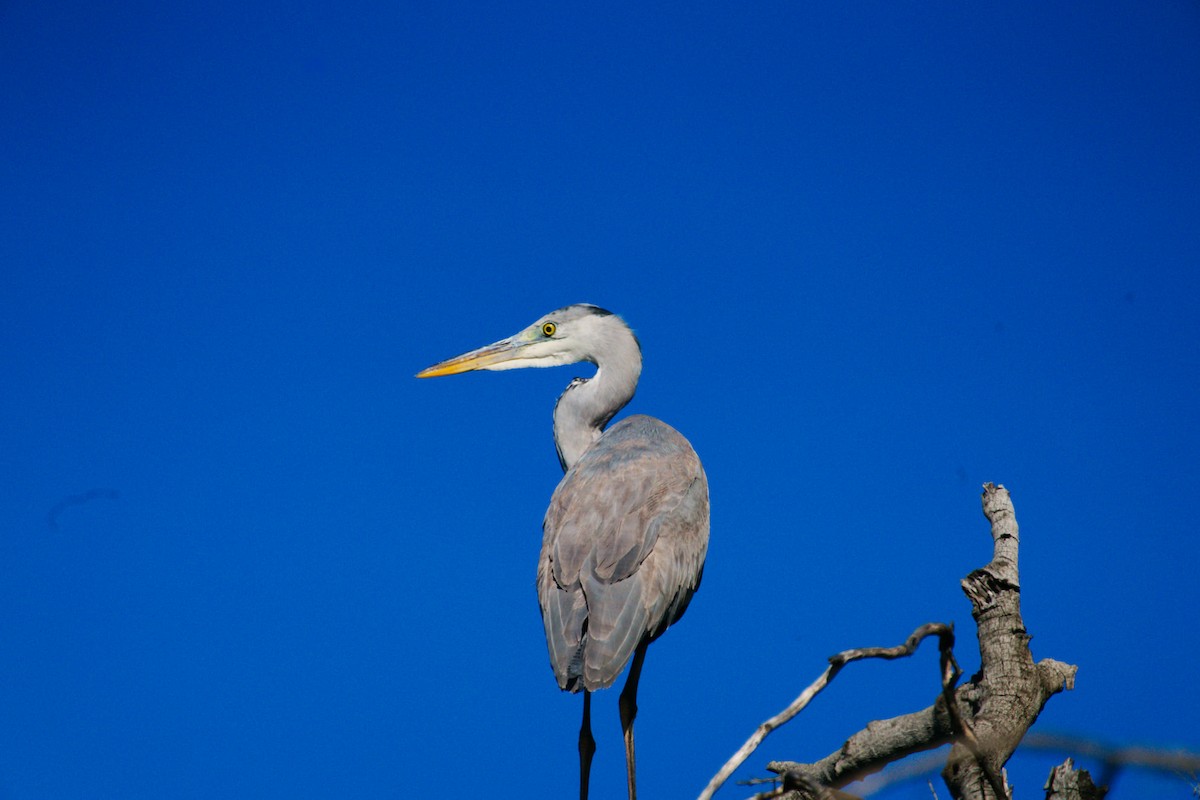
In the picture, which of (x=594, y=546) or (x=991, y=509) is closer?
(x=991, y=509)

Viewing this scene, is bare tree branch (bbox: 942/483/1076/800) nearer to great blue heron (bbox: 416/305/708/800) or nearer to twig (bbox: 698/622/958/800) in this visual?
twig (bbox: 698/622/958/800)

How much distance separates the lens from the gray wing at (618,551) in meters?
3.04

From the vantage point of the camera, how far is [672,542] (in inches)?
135

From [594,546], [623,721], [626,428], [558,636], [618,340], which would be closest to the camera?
[558,636]

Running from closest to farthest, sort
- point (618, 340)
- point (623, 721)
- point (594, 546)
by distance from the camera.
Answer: point (594, 546)
point (623, 721)
point (618, 340)

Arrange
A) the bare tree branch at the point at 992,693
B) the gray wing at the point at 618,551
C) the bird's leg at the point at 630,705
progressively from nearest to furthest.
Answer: the bare tree branch at the point at 992,693
the gray wing at the point at 618,551
the bird's leg at the point at 630,705

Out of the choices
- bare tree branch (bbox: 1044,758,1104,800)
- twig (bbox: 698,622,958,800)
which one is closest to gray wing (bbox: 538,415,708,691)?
bare tree branch (bbox: 1044,758,1104,800)

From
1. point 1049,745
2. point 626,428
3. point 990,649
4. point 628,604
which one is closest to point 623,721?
point 628,604

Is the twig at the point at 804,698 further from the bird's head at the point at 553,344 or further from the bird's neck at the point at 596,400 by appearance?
the bird's head at the point at 553,344

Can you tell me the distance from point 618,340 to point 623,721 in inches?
73.3

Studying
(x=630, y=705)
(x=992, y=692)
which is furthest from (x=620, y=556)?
(x=992, y=692)

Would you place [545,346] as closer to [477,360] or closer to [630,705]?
[477,360]

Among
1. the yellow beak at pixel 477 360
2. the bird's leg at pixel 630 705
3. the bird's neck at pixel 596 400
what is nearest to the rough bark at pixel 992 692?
the bird's leg at pixel 630 705

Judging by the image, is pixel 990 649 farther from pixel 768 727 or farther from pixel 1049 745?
pixel 1049 745
